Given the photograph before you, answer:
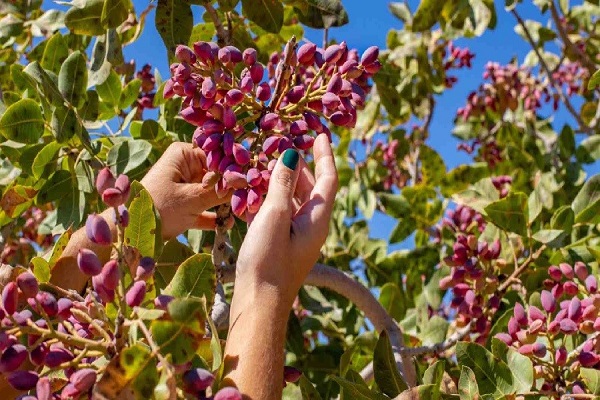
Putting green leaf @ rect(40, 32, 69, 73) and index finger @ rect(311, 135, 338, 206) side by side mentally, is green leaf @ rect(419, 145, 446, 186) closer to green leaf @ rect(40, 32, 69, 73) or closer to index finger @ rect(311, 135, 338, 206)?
green leaf @ rect(40, 32, 69, 73)

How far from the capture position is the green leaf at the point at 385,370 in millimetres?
1390

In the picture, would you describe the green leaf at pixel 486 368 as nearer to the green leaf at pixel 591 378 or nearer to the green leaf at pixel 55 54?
the green leaf at pixel 591 378

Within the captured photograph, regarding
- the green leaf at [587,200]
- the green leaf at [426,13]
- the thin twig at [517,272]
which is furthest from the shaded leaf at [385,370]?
the green leaf at [426,13]

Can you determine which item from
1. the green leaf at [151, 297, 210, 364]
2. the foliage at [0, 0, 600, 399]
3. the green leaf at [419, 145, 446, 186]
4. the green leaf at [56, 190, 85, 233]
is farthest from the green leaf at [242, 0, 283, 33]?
the green leaf at [419, 145, 446, 186]

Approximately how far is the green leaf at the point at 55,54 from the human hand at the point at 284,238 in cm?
110

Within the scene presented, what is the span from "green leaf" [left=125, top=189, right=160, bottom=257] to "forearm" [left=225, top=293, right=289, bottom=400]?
17 cm

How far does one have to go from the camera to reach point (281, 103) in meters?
1.52

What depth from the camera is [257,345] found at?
108 cm

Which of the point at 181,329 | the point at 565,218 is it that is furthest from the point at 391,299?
the point at 181,329

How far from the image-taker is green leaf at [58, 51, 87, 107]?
6.46 ft

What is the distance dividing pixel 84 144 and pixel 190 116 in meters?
0.65

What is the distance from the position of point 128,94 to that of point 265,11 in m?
0.58

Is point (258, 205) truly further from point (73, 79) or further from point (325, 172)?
point (73, 79)

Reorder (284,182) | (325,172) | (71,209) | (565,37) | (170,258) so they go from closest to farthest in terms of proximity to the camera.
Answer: (284,182), (325,172), (170,258), (71,209), (565,37)
